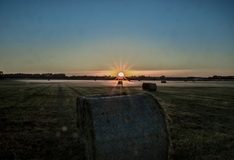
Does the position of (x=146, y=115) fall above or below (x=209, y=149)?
Result: above

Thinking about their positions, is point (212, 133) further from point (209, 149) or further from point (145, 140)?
point (145, 140)

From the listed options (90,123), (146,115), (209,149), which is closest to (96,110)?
(90,123)

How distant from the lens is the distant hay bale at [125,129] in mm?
5602

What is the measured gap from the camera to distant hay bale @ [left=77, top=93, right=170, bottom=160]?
5.60m

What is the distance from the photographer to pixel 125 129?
582 centimetres

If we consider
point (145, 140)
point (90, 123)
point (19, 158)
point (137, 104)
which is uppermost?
point (137, 104)

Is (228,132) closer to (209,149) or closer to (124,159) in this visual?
(209,149)

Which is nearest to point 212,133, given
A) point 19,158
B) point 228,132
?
point 228,132

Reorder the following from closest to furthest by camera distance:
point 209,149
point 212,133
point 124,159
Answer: point 124,159 < point 209,149 < point 212,133

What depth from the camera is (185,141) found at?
8.35m

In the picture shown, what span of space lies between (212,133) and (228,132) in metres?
0.69

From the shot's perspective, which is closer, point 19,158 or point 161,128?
point 161,128

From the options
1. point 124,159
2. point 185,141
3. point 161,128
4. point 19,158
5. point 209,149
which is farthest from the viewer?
point 185,141

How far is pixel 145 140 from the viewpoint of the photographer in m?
5.84
